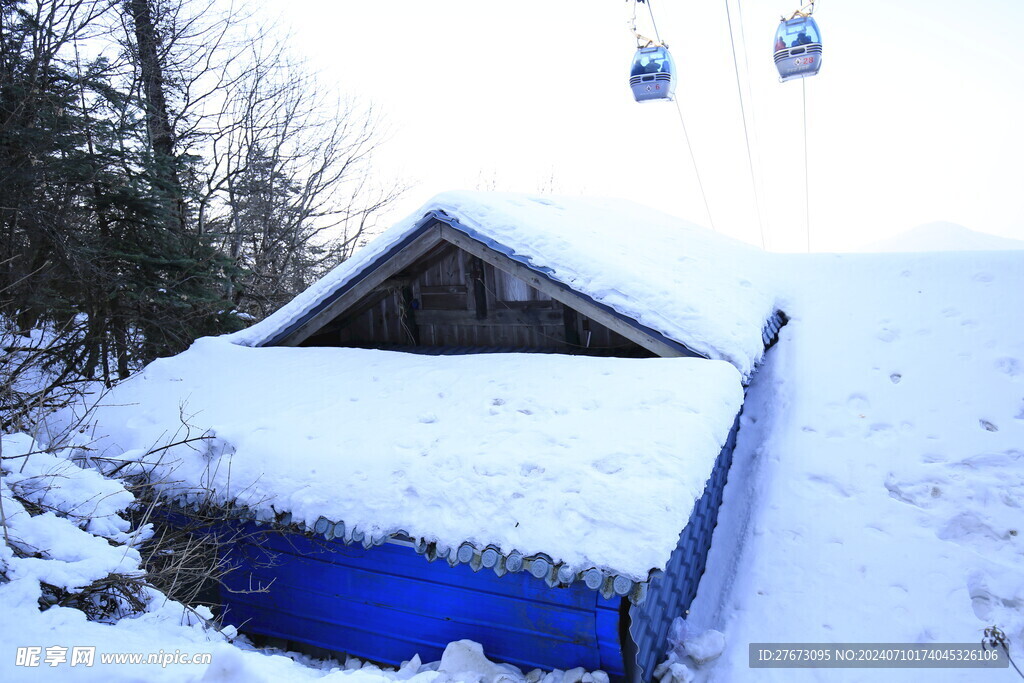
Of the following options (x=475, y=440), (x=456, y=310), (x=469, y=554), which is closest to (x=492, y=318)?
(x=456, y=310)

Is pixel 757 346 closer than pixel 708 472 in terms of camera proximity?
No

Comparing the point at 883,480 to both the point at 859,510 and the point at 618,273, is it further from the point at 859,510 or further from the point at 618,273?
the point at 618,273

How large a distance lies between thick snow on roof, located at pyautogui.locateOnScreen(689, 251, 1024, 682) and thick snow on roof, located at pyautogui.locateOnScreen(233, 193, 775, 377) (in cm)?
109

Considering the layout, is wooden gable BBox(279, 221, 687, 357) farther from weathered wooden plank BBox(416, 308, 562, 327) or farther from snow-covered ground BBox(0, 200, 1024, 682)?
snow-covered ground BBox(0, 200, 1024, 682)

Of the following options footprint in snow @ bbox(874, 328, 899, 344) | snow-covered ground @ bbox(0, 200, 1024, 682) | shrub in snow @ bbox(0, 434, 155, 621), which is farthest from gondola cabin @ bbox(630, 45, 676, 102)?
shrub in snow @ bbox(0, 434, 155, 621)

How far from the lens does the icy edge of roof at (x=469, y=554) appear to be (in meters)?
3.26

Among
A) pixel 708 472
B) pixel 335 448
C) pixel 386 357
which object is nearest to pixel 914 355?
pixel 708 472

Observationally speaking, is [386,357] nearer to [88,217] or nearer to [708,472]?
[708,472]

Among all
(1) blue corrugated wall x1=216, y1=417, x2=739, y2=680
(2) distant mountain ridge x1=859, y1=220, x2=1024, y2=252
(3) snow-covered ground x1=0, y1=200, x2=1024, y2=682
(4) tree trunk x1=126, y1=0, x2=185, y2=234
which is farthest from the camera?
(2) distant mountain ridge x1=859, y1=220, x2=1024, y2=252

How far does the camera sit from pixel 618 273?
20.3 feet

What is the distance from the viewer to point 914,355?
7477mm

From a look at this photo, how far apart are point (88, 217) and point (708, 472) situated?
1044 centimetres

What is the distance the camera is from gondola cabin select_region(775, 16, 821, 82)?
11.1m

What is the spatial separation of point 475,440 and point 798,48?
34.6ft
